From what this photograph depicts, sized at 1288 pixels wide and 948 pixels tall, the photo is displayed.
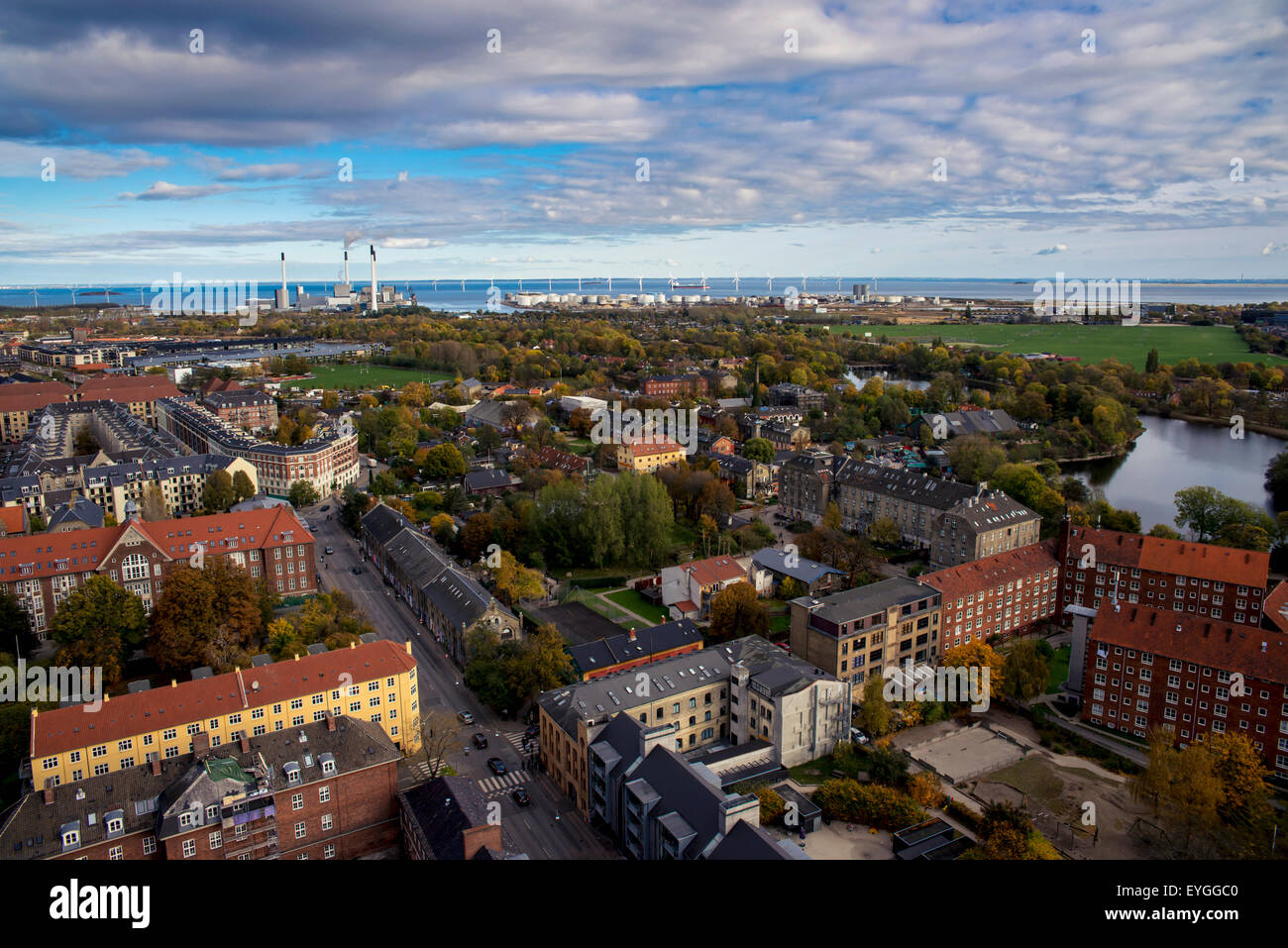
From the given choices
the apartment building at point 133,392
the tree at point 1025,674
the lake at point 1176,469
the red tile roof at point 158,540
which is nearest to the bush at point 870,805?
the tree at point 1025,674

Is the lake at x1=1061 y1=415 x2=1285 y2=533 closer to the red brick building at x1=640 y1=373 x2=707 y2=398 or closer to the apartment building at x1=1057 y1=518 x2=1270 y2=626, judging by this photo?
the apartment building at x1=1057 y1=518 x2=1270 y2=626

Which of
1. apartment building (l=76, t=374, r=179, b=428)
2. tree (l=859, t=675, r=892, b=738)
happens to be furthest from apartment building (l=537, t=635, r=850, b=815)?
apartment building (l=76, t=374, r=179, b=428)

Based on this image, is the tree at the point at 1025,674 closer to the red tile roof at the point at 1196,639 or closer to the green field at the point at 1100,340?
the red tile roof at the point at 1196,639

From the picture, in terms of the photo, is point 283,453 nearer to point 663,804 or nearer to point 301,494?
point 301,494

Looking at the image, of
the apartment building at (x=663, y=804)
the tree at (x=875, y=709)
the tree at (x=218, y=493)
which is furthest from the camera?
the tree at (x=218, y=493)
